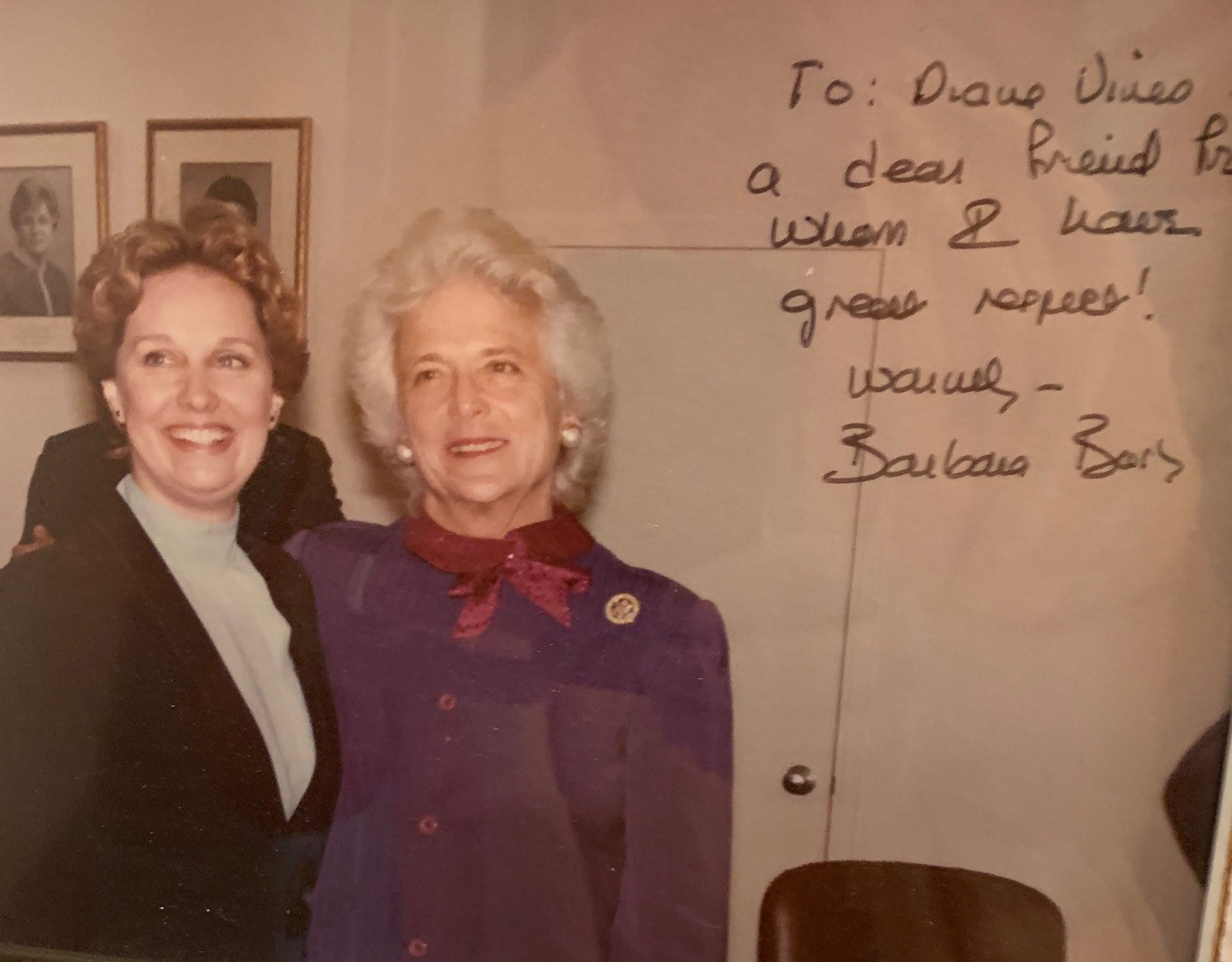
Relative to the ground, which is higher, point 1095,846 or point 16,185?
point 16,185

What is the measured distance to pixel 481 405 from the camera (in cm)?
76

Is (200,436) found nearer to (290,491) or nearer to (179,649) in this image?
(290,491)

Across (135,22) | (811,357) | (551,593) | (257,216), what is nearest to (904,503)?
(811,357)

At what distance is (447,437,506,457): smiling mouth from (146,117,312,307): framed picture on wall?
0.71 feet

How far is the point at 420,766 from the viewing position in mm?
794

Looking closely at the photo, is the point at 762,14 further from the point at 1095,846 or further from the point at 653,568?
the point at 1095,846

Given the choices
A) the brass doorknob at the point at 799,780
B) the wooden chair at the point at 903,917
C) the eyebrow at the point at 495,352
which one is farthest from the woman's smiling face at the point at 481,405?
the wooden chair at the point at 903,917

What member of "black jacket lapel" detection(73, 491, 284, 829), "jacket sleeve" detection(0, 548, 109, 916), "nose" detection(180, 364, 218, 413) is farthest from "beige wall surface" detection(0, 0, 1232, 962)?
"jacket sleeve" detection(0, 548, 109, 916)

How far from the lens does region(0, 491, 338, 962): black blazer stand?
0.82 meters

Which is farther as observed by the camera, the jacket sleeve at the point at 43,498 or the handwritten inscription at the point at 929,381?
the jacket sleeve at the point at 43,498

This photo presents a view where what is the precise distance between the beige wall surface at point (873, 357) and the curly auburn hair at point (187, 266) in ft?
0.11

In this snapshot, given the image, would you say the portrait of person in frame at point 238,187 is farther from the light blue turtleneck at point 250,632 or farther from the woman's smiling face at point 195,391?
the light blue turtleneck at point 250,632

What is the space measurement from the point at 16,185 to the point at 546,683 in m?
0.74

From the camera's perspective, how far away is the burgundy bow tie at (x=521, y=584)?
2.56 ft
